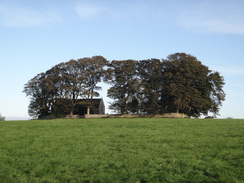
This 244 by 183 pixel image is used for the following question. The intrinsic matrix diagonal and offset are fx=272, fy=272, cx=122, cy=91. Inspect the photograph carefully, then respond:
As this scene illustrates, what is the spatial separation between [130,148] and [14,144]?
8578 millimetres

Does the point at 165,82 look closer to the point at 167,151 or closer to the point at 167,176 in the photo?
the point at 167,151

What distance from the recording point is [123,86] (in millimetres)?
68938

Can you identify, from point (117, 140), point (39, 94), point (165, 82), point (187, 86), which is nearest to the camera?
point (117, 140)

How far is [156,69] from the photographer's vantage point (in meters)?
68.0

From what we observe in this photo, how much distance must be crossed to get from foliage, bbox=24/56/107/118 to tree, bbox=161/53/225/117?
18280 millimetres

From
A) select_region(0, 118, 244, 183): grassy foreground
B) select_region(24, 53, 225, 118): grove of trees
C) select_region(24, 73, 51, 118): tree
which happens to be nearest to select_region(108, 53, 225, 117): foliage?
select_region(24, 53, 225, 118): grove of trees

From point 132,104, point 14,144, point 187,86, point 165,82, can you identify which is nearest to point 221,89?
point 187,86

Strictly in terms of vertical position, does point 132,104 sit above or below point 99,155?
above

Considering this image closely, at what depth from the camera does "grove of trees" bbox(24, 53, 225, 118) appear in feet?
206

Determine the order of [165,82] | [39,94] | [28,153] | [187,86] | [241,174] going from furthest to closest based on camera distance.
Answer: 1. [39,94]
2. [165,82]
3. [187,86]
4. [28,153]
5. [241,174]

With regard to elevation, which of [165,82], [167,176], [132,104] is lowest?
[167,176]

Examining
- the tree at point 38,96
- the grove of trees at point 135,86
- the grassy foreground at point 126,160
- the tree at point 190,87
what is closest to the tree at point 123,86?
the grove of trees at point 135,86

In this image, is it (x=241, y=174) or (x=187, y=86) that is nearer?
(x=241, y=174)

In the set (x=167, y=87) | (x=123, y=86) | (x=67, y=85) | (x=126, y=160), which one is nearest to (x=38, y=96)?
(x=67, y=85)
